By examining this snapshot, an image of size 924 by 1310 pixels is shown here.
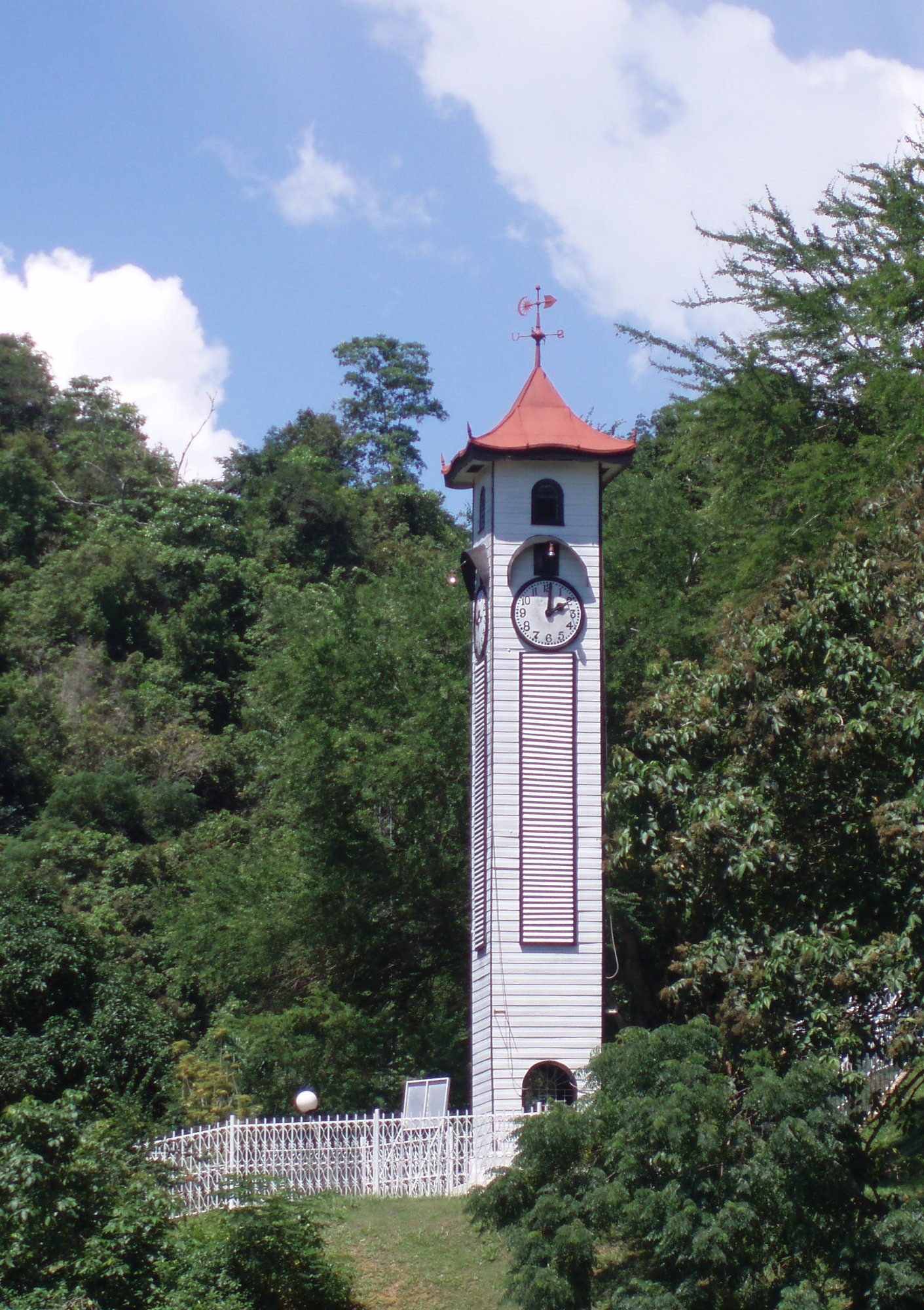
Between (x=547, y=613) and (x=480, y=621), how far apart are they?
1.05 metres

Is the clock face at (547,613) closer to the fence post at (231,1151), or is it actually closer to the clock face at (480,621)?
the clock face at (480,621)

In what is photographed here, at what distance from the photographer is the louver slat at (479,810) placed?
18.7 m

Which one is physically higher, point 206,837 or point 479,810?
point 206,837

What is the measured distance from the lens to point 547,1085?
17859mm

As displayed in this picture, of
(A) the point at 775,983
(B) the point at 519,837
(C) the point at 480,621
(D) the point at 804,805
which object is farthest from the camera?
(C) the point at 480,621

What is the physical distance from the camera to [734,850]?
14.2 meters

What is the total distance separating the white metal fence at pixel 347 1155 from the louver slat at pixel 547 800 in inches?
92.1

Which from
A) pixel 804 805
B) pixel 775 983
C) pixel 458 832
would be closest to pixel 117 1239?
pixel 775 983

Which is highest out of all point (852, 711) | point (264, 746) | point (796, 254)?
point (796, 254)

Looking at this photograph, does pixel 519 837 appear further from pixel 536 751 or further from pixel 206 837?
pixel 206 837

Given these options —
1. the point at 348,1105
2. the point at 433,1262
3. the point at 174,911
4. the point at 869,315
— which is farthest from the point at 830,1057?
the point at 174,911

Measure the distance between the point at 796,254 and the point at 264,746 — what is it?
17.5 m

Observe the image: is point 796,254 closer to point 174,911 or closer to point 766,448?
point 766,448

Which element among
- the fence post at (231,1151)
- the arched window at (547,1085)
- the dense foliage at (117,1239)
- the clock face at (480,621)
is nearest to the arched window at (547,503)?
the clock face at (480,621)
